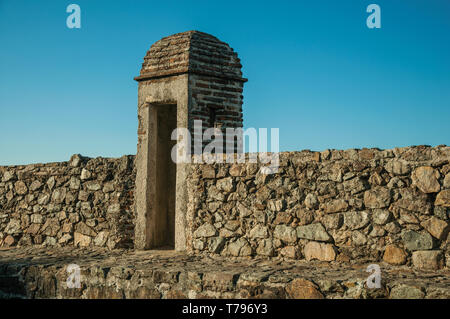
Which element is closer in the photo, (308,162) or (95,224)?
(308,162)

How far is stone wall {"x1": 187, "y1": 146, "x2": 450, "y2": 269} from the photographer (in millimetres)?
4355

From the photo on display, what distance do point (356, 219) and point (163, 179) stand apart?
3424mm

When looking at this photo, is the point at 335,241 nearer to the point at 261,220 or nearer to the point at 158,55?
the point at 261,220

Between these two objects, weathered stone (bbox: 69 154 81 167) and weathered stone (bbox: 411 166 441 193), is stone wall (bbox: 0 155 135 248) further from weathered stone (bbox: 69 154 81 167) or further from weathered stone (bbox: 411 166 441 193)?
weathered stone (bbox: 411 166 441 193)

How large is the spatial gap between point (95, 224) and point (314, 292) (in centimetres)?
401

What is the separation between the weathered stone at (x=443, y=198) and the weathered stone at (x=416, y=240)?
343 mm

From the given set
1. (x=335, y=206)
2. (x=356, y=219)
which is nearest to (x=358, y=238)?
(x=356, y=219)

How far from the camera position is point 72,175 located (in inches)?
283

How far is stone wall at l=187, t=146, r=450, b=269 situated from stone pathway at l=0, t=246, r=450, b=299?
0.17m

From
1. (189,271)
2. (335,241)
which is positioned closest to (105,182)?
(189,271)

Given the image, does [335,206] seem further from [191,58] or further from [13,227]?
[13,227]

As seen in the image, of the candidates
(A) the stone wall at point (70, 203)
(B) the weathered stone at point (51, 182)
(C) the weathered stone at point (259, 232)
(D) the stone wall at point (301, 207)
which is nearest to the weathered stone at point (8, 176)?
(A) the stone wall at point (70, 203)

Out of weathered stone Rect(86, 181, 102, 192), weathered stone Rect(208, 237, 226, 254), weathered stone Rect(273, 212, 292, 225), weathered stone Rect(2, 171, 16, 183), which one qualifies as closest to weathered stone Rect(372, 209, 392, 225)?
weathered stone Rect(273, 212, 292, 225)

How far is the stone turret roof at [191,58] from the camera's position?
6332 millimetres
